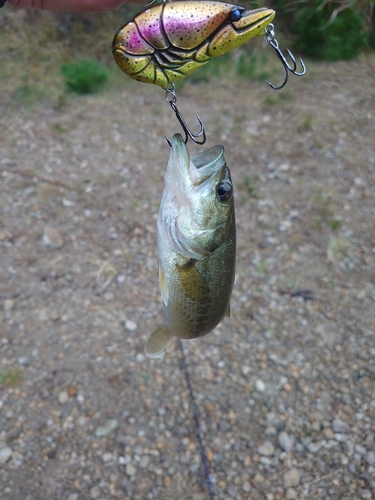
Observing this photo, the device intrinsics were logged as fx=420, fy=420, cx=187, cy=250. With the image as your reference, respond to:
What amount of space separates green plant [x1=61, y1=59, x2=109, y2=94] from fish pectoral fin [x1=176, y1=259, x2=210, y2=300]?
453 centimetres

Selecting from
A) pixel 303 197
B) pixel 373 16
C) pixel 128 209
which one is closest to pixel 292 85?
pixel 373 16

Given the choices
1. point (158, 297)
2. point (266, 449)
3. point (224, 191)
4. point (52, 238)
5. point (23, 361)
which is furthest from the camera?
point (52, 238)

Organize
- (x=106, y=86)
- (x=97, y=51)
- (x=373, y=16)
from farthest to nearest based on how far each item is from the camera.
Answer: (x=373, y=16)
(x=97, y=51)
(x=106, y=86)

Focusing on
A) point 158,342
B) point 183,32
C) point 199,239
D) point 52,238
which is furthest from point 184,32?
point 52,238

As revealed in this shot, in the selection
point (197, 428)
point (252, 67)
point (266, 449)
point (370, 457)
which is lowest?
point (370, 457)

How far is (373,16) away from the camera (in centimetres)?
651

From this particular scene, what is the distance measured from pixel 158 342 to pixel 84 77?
15.0 ft

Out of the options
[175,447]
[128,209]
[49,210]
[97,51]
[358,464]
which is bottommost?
[358,464]

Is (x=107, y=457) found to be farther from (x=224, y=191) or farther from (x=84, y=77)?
(x=84, y=77)

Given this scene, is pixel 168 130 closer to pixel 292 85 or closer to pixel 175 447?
pixel 292 85

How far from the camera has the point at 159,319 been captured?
3.16m

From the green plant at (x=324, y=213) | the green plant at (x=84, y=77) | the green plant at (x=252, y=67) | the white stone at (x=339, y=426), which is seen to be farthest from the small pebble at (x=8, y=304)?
the green plant at (x=252, y=67)

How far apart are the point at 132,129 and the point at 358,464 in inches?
158

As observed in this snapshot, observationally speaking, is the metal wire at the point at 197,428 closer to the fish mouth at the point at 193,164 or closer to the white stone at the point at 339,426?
the white stone at the point at 339,426
